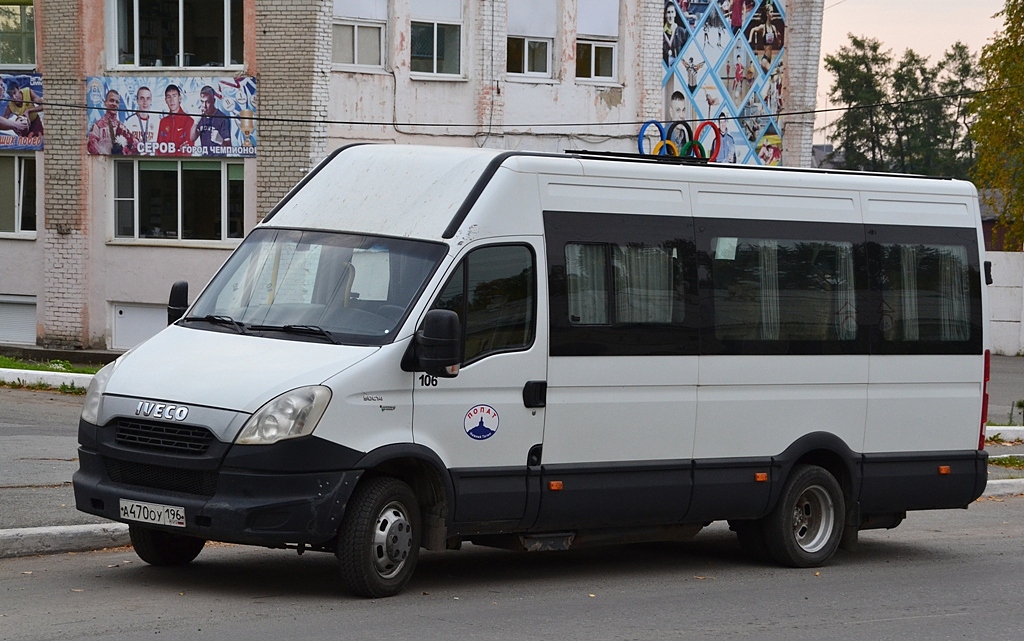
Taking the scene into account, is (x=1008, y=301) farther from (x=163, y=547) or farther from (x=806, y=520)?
(x=163, y=547)

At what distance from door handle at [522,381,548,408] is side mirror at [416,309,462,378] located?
68cm

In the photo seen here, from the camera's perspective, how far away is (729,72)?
32781mm

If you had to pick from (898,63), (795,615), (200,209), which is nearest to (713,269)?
(795,615)

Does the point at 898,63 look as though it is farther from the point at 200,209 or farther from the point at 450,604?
the point at 450,604

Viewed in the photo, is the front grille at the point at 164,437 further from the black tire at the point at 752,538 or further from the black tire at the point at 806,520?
the black tire at the point at 806,520

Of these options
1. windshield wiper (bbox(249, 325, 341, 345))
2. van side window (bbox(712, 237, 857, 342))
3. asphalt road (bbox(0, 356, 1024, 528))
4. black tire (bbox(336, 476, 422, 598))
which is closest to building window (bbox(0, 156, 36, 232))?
asphalt road (bbox(0, 356, 1024, 528))

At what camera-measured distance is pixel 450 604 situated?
8172 mm

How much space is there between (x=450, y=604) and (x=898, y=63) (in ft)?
277

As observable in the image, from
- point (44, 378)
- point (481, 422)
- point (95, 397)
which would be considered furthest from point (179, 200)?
point (481, 422)

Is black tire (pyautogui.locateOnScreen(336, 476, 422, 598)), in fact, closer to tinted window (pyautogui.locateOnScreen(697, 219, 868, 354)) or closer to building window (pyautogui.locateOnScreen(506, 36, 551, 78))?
tinted window (pyautogui.locateOnScreen(697, 219, 868, 354))

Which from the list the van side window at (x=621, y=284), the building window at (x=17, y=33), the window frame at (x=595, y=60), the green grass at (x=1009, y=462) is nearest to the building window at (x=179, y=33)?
the building window at (x=17, y=33)

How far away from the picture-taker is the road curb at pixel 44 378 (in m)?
20.8

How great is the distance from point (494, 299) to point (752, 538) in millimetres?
3038

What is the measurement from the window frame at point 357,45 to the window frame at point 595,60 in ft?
13.7
